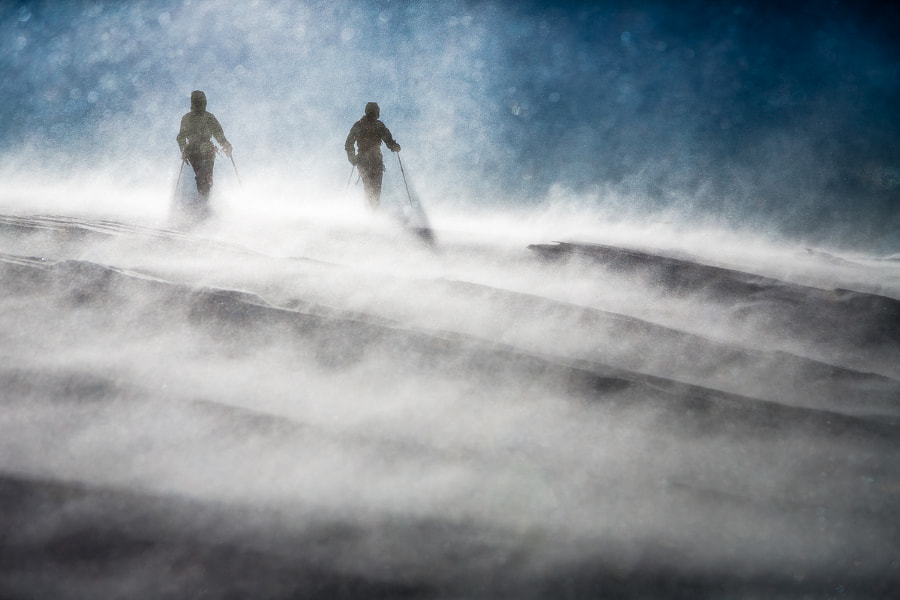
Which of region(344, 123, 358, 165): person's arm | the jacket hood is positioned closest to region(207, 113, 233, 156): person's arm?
the jacket hood

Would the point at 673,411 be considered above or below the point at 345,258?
below

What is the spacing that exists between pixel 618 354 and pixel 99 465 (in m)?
3.15

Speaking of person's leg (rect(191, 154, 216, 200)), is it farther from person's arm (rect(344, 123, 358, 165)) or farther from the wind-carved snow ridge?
the wind-carved snow ridge

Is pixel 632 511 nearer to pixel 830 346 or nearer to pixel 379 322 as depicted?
pixel 379 322

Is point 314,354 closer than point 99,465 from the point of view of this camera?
No

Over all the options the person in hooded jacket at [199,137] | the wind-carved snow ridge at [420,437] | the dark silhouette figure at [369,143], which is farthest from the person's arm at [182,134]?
the wind-carved snow ridge at [420,437]

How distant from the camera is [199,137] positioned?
27.1ft

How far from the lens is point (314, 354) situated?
11.6 ft

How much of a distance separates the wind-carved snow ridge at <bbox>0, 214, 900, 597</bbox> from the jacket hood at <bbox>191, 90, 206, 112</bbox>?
4.14 metres

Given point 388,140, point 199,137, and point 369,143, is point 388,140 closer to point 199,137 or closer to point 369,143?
point 369,143

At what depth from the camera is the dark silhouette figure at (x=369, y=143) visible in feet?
28.5

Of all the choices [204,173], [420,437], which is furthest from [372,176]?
[420,437]

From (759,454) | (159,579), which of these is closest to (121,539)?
(159,579)

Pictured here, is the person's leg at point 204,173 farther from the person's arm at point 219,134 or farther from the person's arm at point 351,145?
the person's arm at point 351,145
